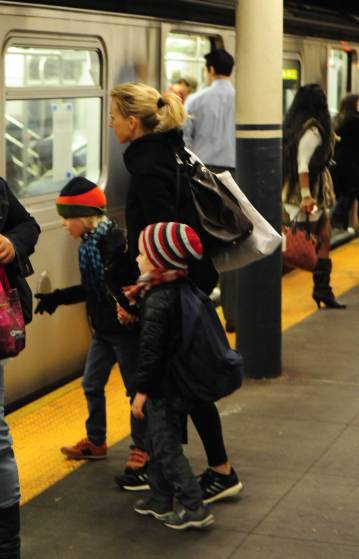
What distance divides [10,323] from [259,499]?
4.76 ft

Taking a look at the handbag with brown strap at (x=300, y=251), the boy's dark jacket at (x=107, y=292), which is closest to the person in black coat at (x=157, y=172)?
the boy's dark jacket at (x=107, y=292)

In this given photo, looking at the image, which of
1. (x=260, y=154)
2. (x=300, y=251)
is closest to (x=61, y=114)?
(x=260, y=154)

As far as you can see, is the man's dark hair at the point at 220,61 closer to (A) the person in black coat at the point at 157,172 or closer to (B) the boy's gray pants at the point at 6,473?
(A) the person in black coat at the point at 157,172

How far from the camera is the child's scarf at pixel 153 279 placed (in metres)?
4.37

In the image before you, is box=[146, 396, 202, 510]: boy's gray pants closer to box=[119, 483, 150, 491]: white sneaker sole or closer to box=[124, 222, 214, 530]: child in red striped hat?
box=[124, 222, 214, 530]: child in red striped hat

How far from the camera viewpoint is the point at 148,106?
4.62m

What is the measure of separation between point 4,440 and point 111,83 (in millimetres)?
3371

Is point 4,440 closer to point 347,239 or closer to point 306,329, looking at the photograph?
point 306,329

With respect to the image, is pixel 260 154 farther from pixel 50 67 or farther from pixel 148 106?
pixel 148 106

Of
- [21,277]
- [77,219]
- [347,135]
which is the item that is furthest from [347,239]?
[21,277]

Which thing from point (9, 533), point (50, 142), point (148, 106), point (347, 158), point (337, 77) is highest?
point (337, 77)

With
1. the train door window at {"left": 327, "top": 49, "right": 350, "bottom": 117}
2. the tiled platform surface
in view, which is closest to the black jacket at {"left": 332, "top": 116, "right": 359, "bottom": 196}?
the train door window at {"left": 327, "top": 49, "right": 350, "bottom": 117}

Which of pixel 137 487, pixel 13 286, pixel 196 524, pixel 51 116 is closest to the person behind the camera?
pixel 13 286

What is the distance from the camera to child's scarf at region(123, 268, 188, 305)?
437 cm
